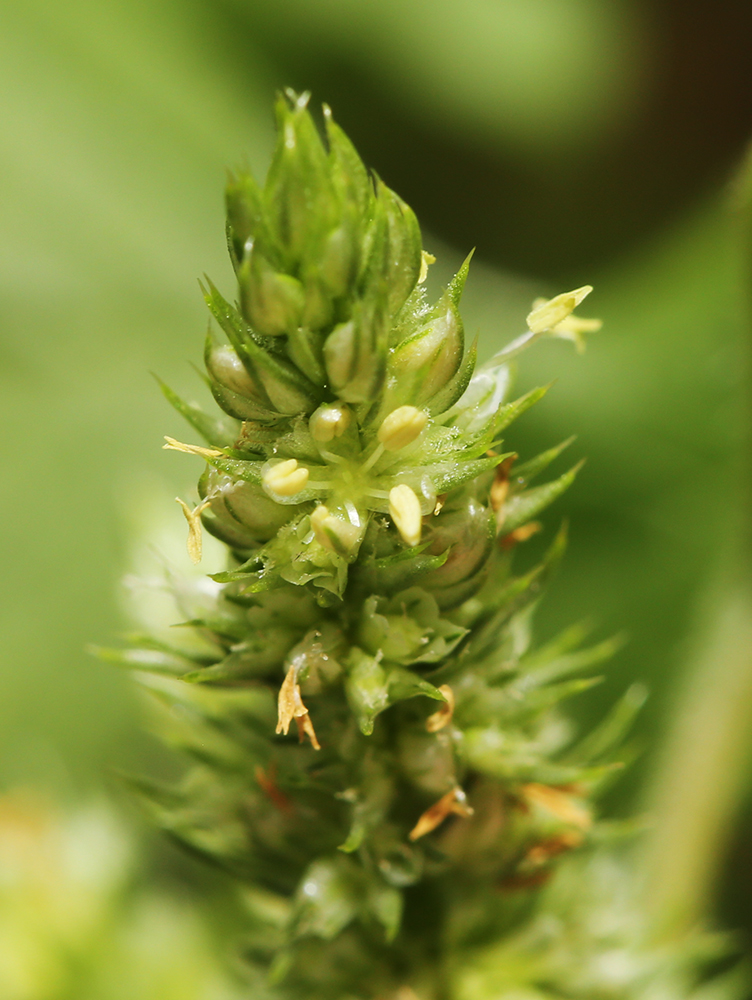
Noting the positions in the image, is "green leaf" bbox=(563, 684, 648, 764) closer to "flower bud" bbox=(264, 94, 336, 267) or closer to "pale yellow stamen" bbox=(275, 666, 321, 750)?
"pale yellow stamen" bbox=(275, 666, 321, 750)

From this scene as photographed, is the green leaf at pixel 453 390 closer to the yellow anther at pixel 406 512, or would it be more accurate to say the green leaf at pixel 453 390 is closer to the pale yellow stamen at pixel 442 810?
the yellow anther at pixel 406 512

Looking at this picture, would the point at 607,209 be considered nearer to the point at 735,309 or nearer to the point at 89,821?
the point at 735,309

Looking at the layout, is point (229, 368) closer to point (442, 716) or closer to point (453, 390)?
point (453, 390)

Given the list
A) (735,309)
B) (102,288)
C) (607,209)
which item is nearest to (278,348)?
(735,309)

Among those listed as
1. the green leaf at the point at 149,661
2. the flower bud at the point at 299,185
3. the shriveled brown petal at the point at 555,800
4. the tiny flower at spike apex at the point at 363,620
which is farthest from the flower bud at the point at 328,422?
the shriveled brown petal at the point at 555,800

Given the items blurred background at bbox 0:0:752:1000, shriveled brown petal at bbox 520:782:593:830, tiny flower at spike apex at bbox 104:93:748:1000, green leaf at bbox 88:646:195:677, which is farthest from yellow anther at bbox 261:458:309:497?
blurred background at bbox 0:0:752:1000

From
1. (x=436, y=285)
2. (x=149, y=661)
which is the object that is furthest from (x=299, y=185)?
(x=436, y=285)
